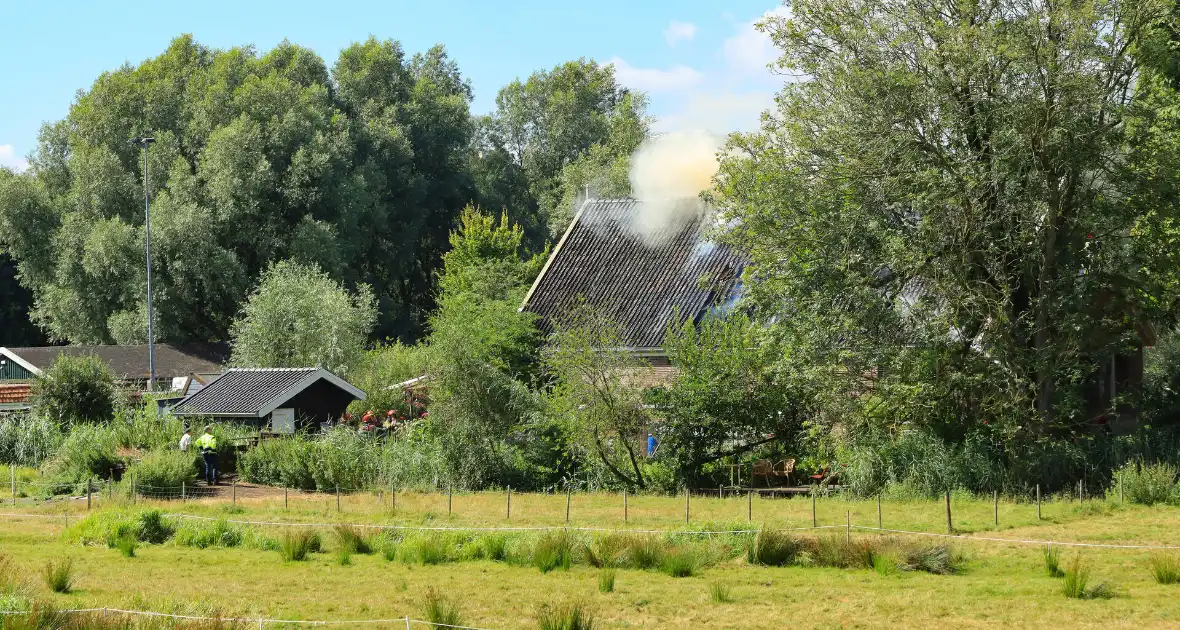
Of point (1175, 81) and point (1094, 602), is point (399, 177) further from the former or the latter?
point (1094, 602)

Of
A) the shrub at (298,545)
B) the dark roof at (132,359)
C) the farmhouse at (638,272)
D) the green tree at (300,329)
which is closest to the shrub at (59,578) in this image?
the shrub at (298,545)

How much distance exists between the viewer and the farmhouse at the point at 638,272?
4206cm

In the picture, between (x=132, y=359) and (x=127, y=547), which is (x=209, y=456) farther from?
(x=132, y=359)

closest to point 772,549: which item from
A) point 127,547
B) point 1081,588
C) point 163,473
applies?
point 1081,588

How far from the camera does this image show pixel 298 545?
Answer: 22938 mm

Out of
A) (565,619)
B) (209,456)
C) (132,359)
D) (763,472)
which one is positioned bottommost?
(565,619)

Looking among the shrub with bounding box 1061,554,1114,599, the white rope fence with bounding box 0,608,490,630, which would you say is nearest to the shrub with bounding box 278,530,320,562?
the white rope fence with bounding box 0,608,490,630

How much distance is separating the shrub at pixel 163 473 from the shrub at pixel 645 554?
15777mm

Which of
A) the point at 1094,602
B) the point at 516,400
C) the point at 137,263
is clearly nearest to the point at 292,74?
the point at 137,263

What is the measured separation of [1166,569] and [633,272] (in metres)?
27.0

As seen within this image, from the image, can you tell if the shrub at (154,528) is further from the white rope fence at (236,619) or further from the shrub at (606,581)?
the shrub at (606,581)

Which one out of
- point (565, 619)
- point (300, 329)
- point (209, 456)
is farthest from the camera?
point (300, 329)

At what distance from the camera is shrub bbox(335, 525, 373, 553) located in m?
23.3

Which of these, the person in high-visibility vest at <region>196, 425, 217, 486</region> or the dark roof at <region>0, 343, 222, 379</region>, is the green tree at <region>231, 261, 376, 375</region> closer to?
the dark roof at <region>0, 343, 222, 379</region>
